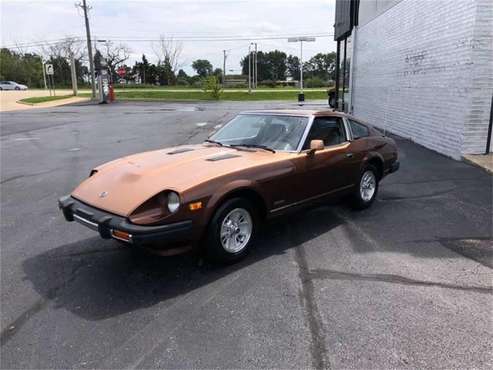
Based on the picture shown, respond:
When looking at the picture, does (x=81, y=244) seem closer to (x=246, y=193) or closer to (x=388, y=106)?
(x=246, y=193)


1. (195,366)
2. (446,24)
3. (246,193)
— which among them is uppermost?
(446,24)

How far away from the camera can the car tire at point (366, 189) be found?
5.74m

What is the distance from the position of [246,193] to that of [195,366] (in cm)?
184

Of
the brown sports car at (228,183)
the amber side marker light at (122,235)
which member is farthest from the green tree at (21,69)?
the amber side marker light at (122,235)

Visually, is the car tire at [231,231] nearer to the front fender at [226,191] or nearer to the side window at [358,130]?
the front fender at [226,191]

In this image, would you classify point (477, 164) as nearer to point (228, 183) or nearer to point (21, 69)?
point (228, 183)

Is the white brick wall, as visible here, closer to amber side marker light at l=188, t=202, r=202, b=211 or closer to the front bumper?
amber side marker light at l=188, t=202, r=202, b=211

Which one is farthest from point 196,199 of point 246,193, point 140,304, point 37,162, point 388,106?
point 388,106

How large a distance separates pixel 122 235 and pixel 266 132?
2.34m

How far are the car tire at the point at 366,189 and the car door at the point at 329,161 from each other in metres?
0.27

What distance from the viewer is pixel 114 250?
15.0 ft

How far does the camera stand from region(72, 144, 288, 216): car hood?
3.68 meters

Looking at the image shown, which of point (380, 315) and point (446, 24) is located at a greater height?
point (446, 24)

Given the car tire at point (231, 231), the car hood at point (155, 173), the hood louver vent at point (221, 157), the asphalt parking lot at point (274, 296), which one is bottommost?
the asphalt parking lot at point (274, 296)
